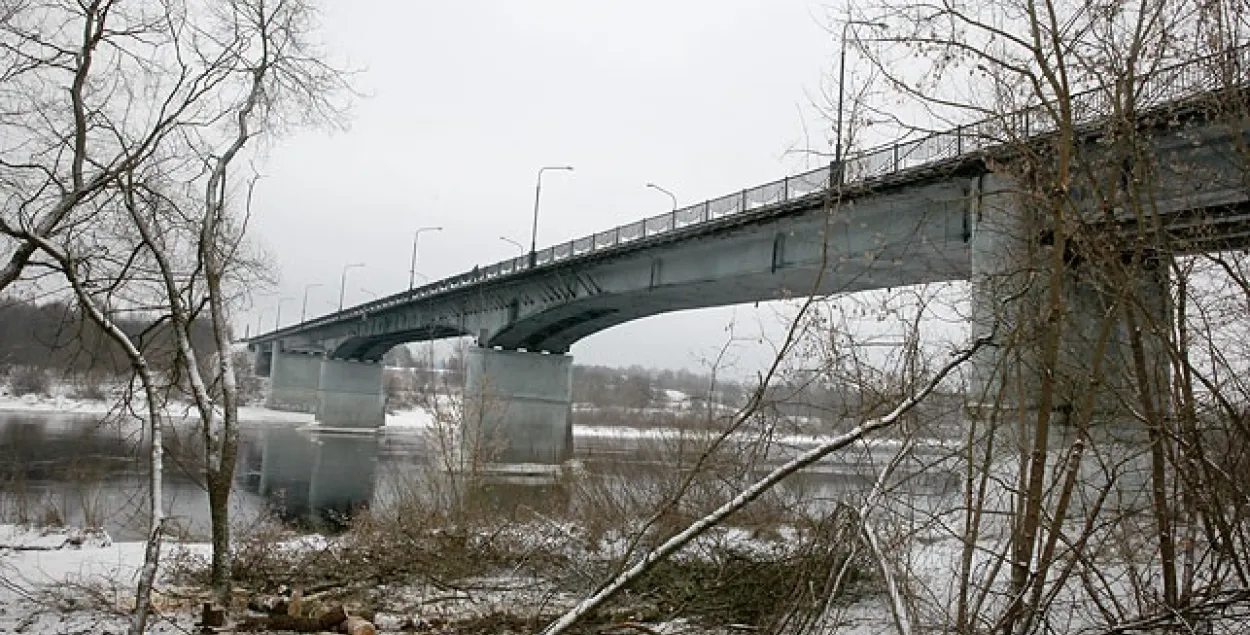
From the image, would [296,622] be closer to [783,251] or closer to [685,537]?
[685,537]

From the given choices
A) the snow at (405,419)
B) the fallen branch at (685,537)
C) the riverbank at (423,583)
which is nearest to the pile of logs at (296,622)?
the riverbank at (423,583)

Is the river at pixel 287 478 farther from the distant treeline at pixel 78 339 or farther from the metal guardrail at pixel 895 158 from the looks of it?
the metal guardrail at pixel 895 158

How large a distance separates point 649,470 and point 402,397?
87.5 meters

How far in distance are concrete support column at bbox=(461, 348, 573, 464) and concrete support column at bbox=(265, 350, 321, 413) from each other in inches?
1918

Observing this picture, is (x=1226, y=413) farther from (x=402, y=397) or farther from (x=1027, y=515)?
(x=402, y=397)

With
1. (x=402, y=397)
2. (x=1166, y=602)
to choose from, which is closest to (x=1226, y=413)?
(x=1166, y=602)

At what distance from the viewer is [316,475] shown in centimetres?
3538

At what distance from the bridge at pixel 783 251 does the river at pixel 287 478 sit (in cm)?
169

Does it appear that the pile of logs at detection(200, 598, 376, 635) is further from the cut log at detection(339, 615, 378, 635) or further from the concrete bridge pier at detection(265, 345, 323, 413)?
the concrete bridge pier at detection(265, 345, 323, 413)

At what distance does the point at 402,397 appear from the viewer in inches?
3871

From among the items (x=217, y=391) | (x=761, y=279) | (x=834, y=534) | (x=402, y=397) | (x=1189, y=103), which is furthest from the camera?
(x=402, y=397)

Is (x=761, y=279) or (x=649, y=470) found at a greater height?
(x=761, y=279)

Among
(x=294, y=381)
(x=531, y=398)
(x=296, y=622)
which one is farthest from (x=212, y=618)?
(x=294, y=381)

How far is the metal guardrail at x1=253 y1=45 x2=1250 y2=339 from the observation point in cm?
488
